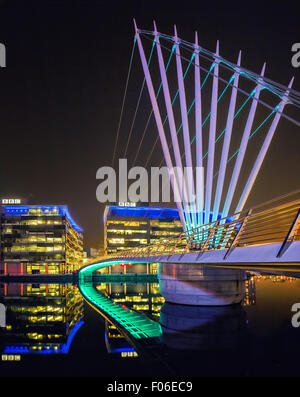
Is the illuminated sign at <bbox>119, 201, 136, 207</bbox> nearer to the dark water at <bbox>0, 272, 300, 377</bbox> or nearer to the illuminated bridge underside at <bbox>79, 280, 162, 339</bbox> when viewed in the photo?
the illuminated bridge underside at <bbox>79, 280, 162, 339</bbox>

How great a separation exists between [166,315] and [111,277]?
53.0 meters

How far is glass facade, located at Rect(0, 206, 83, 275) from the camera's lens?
319 feet

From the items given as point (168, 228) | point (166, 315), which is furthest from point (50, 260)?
point (166, 315)

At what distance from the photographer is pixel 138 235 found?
125812 millimetres

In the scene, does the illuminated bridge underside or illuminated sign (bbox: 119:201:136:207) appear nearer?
the illuminated bridge underside

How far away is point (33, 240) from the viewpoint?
98.9 meters

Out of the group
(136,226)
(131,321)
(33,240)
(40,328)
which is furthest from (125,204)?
(40,328)

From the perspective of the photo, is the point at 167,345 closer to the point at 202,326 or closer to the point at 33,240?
the point at 202,326

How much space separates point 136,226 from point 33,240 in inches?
1501

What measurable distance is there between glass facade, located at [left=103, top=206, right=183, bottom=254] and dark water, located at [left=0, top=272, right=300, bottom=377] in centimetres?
9703

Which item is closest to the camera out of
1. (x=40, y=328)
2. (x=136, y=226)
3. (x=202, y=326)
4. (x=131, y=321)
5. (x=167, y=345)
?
(x=167, y=345)

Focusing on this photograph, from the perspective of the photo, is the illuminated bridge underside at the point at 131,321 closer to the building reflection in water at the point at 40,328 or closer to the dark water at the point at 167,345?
the dark water at the point at 167,345

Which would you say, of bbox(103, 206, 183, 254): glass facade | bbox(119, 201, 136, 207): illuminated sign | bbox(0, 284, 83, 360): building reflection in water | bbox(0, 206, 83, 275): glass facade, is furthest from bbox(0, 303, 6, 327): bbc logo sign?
bbox(119, 201, 136, 207): illuminated sign
